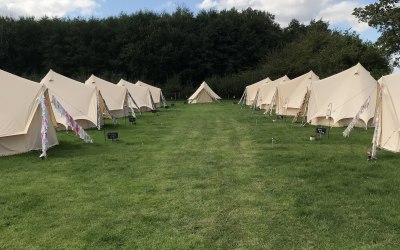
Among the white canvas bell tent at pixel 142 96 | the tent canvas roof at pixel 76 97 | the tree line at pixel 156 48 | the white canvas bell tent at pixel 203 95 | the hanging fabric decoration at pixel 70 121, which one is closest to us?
the hanging fabric decoration at pixel 70 121

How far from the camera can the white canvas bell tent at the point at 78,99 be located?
63.4 ft

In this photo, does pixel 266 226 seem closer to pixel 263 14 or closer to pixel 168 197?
pixel 168 197

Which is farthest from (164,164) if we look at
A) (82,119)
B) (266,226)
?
(82,119)

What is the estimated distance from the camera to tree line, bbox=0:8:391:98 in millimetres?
60531

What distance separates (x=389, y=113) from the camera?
12398mm

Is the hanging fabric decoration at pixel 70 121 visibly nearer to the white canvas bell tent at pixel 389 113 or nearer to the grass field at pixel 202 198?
the grass field at pixel 202 198

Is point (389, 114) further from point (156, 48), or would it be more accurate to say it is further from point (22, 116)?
point (156, 48)

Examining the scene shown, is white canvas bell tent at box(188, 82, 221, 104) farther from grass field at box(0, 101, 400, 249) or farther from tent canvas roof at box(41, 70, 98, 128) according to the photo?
grass field at box(0, 101, 400, 249)

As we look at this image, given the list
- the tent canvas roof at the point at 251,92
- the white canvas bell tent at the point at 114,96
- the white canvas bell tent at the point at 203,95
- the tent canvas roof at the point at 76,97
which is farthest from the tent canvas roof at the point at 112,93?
the white canvas bell tent at the point at 203,95

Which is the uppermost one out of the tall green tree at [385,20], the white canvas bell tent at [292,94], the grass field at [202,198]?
the tall green tree at [385,20]

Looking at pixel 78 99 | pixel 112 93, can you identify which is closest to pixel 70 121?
pixel 78 99

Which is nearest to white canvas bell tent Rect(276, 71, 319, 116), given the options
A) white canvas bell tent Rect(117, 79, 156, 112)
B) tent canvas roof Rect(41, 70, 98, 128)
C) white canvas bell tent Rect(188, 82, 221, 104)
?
white canvas bell tent Rect(117, 79, 156, 112)

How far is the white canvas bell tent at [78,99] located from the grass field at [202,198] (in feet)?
18.4

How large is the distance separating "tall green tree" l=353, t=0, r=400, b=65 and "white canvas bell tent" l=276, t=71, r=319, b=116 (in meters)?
7.45
